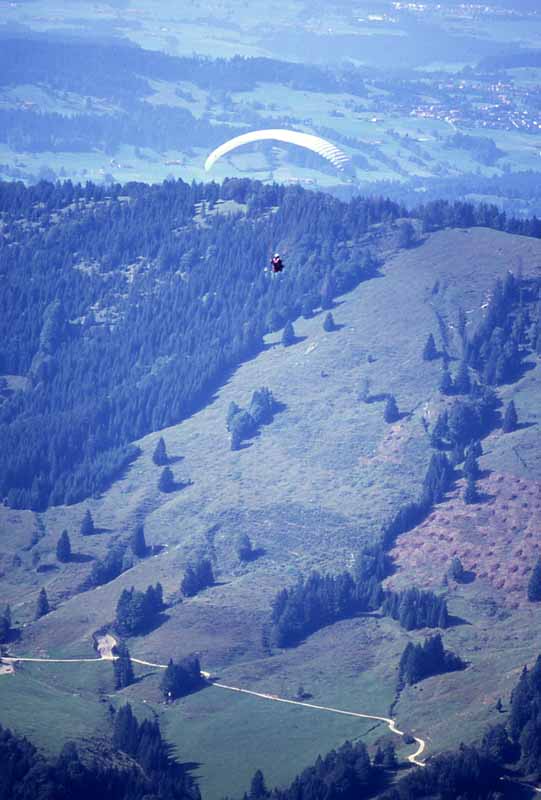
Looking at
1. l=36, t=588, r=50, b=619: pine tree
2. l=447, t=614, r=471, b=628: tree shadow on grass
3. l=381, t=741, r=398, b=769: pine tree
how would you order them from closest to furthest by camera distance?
l=381, t=741, r=398, b=769: pine tree < l=447, t=614, r=471, b=628: tree shadow on grass < l=36, t=588, r=50, b=619: pine tree

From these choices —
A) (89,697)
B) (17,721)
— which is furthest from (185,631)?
(17,721)

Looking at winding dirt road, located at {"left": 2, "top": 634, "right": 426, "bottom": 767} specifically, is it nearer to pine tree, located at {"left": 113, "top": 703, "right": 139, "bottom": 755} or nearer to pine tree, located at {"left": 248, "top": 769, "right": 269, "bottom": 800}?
pine tree, located at {"left": 248, "top": 769, "right": 269, "bottom": 800}

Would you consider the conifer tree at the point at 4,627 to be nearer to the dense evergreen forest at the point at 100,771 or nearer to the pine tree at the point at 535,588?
the dense evergreen forest at the point at 100,771

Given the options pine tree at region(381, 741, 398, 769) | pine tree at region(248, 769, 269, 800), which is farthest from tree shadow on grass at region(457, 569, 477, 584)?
pine tree at region(248, 769, 269, 800)

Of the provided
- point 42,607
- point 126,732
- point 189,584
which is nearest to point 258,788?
point 126,732

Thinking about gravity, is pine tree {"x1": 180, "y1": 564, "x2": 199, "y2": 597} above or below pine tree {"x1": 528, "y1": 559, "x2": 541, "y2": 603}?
below

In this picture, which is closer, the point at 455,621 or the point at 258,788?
the point at 258,788

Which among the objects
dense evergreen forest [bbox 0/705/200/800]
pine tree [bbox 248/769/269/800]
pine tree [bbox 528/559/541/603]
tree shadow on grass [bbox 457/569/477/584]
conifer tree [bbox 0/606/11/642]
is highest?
pine tree [bbox 528/559/541/603]

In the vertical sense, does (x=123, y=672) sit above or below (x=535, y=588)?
below

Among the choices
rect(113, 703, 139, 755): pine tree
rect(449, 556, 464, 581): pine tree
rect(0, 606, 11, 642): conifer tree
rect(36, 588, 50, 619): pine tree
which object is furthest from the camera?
rect(36, 588, 50, 619): pine tree

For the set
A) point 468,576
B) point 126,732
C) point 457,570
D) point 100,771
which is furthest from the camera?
point 468,576

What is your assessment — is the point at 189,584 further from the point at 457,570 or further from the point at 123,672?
the point at 457,570

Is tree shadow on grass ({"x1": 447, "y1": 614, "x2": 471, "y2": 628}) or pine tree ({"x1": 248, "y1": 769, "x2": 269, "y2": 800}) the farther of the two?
tree shadow on grass ({"x1": 447, "y1": 614, "x2": 471, "y2": 628})
